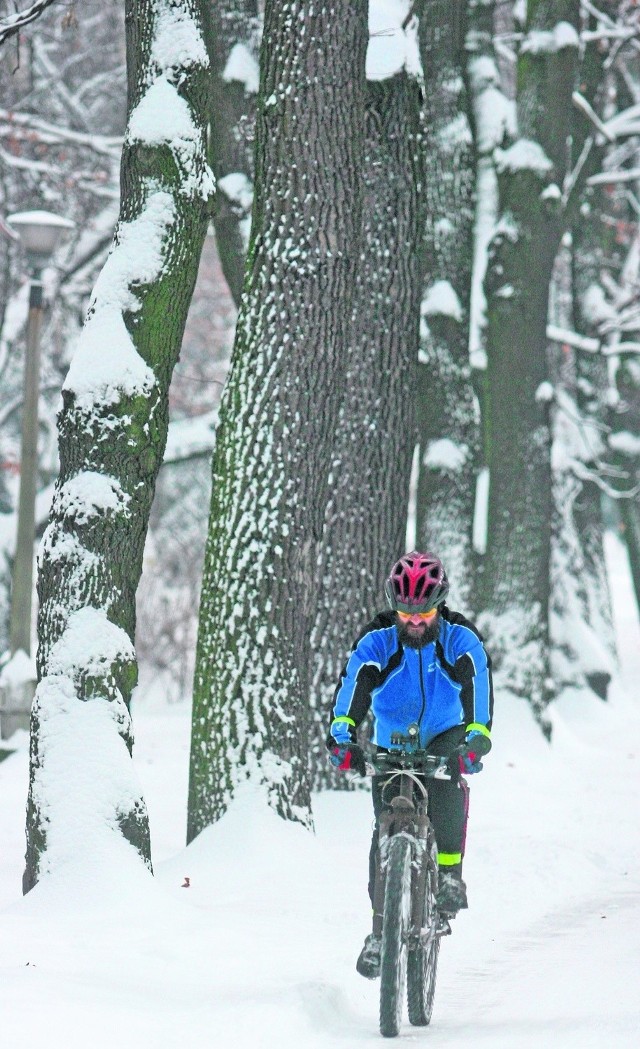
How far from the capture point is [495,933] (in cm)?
889

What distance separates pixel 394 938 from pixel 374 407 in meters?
6.01

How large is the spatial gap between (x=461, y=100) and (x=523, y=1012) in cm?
1086

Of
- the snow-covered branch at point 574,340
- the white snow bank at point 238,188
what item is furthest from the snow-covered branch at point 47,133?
the white snow bank at point 238,188

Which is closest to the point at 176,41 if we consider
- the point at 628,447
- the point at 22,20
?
the point at 22,20

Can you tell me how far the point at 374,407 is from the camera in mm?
11750

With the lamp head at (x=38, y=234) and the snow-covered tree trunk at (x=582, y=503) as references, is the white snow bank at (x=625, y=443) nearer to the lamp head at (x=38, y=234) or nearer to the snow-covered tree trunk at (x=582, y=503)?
the snow-covered tree trunk at (x=582, y=503)

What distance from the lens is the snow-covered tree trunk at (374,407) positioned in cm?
1159

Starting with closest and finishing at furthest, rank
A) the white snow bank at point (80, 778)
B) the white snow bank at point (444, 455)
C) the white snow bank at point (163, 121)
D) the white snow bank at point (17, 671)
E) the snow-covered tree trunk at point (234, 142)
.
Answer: the white snow bank at point (80, 778)
the white snow bank at point (163, 121)
the snow-covered tree trunk at point (234, 142)
the white snow bank at point (17, 671)
the white snow bank at point (444, 455)

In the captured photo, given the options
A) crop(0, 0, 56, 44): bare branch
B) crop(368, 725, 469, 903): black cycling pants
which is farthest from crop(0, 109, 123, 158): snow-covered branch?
crop(368, 725, 469, 903): black cycling pants

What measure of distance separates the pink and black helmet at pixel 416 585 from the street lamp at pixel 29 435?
8.92 metres

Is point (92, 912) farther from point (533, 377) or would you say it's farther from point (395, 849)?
point (533, 377)

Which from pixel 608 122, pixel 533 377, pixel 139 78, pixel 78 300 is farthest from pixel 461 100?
pixel 78 300

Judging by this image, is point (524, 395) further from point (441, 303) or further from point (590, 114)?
point (590, 114)

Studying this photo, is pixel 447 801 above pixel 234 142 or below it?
below
